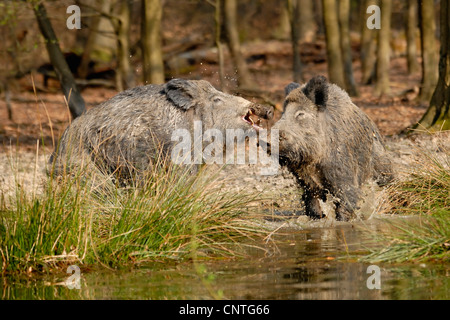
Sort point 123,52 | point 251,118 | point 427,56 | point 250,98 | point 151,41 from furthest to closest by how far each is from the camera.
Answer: point 250,98 < point 123,52 < point 427,56 < point 151,41 < point 251,118

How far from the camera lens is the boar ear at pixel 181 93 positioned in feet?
29.9

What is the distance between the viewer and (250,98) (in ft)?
60.4

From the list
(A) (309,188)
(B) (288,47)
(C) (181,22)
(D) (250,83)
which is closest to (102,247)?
(A) (309,188)

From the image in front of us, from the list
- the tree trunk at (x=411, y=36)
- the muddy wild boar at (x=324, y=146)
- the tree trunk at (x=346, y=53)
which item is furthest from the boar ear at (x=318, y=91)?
the tree trunk at (x=411, y=36)

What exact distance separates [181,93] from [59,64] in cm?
674

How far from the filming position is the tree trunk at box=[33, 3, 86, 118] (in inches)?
578

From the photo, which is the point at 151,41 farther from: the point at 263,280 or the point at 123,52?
the point at 263,280

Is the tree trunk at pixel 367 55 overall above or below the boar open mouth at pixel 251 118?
above

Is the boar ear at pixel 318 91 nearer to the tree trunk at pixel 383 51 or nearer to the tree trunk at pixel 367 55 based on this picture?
the tree trunk at pixel 383 51

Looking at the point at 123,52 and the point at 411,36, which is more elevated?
the point at 411,36

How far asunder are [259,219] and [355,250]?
5.35 feet

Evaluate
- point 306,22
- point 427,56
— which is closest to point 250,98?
point 427,56

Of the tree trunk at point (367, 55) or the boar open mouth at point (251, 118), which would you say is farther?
the tree trunk at point (367, 55)

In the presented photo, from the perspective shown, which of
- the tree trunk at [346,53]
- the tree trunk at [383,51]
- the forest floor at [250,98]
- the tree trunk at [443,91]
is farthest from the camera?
the tree trunk at [346,53]
